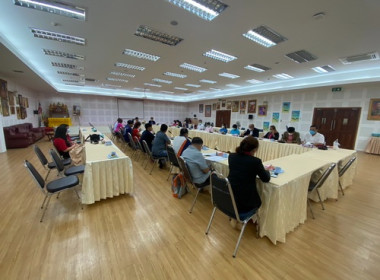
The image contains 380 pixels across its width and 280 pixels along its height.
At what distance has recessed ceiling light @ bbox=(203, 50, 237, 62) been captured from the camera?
4.76m

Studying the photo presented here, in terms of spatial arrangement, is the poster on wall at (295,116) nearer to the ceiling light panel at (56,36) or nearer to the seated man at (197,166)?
the seated man at (197,166)

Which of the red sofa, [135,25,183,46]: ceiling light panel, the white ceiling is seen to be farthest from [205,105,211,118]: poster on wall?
the red sofa

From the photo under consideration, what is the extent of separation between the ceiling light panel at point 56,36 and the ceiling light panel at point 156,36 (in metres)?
1.63

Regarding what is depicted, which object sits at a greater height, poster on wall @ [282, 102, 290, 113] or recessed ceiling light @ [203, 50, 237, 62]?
recessed ceiling light @ [203, 50, 237, 62]

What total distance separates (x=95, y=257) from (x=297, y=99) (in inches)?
417

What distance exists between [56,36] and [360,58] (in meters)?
8.55

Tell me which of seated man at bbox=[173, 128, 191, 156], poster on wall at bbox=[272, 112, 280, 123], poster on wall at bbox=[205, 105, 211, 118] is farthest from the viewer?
poster on wall at bbox=[205, 105, 211, 118]

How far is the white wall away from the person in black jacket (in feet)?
27.8

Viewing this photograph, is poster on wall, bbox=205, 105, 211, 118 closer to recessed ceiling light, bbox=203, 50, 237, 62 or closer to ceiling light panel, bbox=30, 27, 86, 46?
recessed ceiling light, bbox=203, 50, 237, 62

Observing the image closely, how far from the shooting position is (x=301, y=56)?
477cm

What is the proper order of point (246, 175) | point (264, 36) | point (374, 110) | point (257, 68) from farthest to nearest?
1. point (374, 110)
2. point (257, 68)
3. point (264, 36)
4. point (246, 175)

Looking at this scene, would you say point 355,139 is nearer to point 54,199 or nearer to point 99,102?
point 54,199

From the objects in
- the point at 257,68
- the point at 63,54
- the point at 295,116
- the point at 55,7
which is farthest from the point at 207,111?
the point at 55,7

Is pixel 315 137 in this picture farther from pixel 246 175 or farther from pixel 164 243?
pixel 164 243
